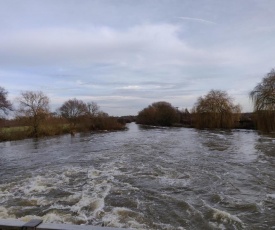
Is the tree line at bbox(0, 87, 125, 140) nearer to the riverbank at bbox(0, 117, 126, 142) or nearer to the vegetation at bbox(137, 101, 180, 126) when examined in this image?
the riverbank at bbox(0, 117, 126, 142)

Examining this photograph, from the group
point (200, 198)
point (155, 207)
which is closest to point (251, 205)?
point (200, 198)

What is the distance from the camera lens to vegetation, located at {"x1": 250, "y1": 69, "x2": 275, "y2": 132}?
3070 cm

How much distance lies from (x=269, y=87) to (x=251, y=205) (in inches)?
1058

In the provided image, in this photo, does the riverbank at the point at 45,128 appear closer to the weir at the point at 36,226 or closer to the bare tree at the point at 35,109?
the bare tree at the point at 35,109

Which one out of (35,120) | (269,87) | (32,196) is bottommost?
(32,196)

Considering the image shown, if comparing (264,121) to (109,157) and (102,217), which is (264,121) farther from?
(102,217)

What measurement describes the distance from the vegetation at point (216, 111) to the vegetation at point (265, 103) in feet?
50.0

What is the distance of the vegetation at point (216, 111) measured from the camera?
156ft

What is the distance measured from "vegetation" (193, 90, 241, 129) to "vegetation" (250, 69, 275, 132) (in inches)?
600

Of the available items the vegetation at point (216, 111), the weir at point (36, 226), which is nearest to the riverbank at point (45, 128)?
the vegetation at point (216, 111)

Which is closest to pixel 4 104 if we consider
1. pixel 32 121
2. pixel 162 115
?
pixel 32 121

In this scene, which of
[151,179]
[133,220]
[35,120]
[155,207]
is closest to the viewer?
[133,220]

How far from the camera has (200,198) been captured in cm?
809

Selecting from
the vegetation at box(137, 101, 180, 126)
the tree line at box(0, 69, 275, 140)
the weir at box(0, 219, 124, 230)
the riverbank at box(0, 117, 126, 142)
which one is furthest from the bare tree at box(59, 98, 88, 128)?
the weir at box(0, 219, 124, 230)
